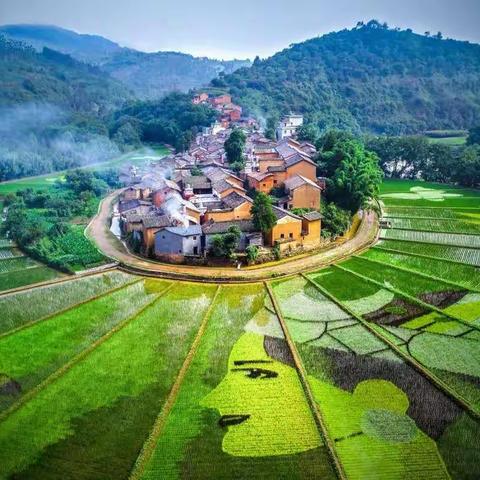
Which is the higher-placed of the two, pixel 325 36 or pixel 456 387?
pixel 325 36

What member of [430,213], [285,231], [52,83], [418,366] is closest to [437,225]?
[430,213]

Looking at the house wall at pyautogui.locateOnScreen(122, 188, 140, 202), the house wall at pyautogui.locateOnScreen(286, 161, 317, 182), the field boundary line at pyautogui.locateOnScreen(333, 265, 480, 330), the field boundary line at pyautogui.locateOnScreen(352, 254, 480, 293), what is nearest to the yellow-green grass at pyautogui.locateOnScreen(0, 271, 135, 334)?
the field boundary line at pyautogui.locateOnScreen(333, 265, 480, 330)

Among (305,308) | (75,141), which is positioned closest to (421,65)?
(75,141)

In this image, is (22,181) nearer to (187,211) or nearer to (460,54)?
(187,211)

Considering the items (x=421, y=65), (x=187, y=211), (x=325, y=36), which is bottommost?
(x=187, y=211)

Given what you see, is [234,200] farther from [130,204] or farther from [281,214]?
[130,204]

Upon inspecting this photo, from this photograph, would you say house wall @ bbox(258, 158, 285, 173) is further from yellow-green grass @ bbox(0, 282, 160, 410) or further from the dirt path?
yellow-green grass @ bbox(0, 282, 160, 410)

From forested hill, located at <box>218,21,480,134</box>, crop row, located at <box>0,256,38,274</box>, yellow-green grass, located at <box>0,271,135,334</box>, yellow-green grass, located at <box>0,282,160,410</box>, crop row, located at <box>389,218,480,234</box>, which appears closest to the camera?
yellow-green grass, located at <box>0,282,160,410</box>
